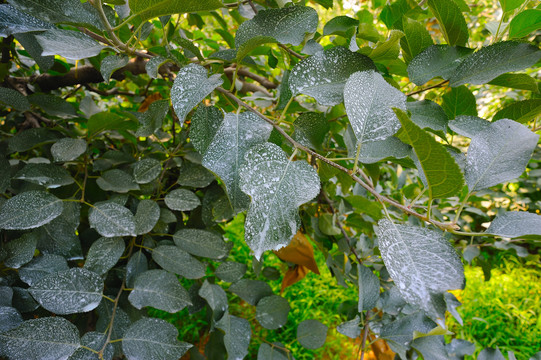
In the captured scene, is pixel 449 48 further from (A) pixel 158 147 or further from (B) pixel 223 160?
(A) pixel 158 147

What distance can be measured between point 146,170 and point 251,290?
1.10ft

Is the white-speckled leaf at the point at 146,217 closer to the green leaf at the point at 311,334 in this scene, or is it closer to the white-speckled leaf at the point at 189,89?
the white-speckled leaf at the point at 189,89

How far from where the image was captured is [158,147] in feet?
2.41

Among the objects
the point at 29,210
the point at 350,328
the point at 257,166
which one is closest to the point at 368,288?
the point at 350,328

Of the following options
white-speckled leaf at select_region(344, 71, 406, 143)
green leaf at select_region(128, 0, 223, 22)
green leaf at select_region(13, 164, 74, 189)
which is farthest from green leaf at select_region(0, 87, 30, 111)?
white-speckled leaf at select_region(344, 71, 406, 143)

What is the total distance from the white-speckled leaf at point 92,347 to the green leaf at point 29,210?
173mm

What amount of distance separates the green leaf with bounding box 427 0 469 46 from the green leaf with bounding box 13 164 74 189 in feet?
2.02

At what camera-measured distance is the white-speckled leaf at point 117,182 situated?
565 mm

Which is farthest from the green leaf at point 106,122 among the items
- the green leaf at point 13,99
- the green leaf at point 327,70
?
the green leaf at point 327,70

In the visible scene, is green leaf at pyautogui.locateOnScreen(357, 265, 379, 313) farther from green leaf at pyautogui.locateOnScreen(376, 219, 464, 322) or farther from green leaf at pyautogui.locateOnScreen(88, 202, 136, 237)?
green leaf at pyautogui.locateOnScreen(88, 202, 136, 237)

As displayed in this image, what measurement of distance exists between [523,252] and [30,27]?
1487 millimetres

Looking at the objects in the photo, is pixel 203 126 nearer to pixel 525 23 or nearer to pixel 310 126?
pixel 310 126

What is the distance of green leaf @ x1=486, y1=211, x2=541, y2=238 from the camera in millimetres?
318

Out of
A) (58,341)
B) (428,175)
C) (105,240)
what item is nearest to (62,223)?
(105,240)
